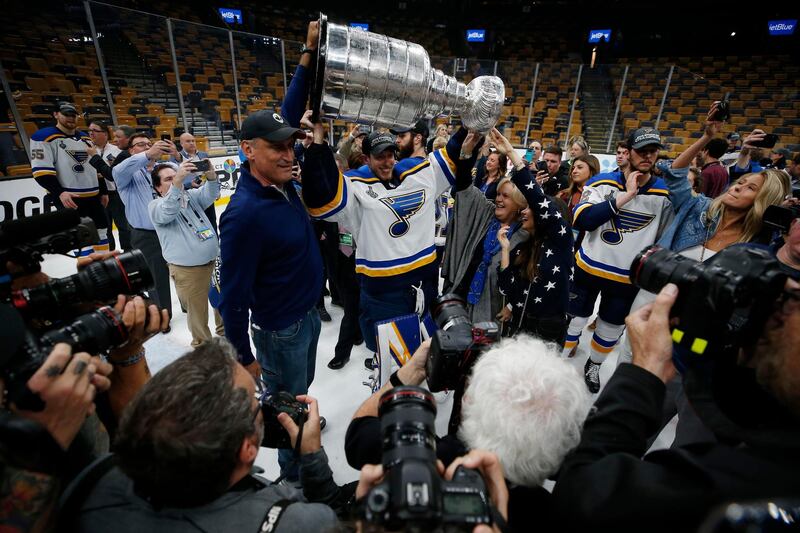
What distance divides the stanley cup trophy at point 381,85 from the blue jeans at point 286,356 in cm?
99

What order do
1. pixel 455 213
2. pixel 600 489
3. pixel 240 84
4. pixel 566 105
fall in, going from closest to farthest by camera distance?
pixel 600 489 → pixel 455 213 → pixel 240 84 → pixel 566 105

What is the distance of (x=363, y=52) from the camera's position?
1.48 meters

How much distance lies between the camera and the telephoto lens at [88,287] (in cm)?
102

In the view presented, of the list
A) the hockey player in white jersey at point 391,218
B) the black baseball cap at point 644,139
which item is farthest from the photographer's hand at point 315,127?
the black baseball cap at point 644,139

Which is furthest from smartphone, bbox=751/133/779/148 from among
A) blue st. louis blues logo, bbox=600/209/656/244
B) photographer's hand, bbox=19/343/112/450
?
photographer's hand, bbox=19/343/112/450

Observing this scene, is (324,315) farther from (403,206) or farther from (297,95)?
(297,95)

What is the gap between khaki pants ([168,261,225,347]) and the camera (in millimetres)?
2648

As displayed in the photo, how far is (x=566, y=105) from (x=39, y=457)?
502 inches

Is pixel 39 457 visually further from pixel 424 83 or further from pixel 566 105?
pixel 566 105

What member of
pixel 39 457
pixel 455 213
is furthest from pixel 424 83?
pixel 39 457

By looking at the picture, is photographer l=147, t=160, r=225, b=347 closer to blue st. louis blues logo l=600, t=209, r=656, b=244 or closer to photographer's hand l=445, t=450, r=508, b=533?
photographer's hand l=445, t=450, r=508, b=533

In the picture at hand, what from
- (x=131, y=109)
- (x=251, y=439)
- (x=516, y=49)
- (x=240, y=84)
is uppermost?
(x=516, y=49)

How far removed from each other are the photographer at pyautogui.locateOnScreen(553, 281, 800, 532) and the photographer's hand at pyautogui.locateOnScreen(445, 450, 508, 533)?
108 mm

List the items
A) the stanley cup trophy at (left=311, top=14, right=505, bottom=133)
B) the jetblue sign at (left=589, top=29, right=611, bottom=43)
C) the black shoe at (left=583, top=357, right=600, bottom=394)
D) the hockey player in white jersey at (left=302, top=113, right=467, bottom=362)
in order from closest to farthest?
the stanley cup trophy at (left=311, top=14, right=505, bottom=133), the hockey player in white jersey at (left=302, top=113, right=467, bottom=362), the black shoe at (left=583, top=357, right=600, bottom=394), the jetblue sign at (left=589, top=29, right=611, bottom=43)
